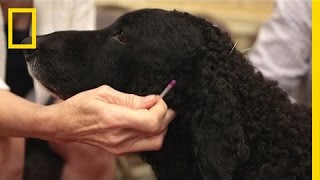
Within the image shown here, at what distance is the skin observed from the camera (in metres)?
0.98

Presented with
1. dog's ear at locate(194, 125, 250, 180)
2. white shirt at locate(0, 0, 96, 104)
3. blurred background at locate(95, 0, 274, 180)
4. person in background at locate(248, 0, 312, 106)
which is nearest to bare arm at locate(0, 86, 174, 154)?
dog's ear at locate(194, 125, 250, 180)

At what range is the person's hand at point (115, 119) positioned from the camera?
979 mm

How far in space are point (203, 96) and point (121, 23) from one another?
0.28 meters

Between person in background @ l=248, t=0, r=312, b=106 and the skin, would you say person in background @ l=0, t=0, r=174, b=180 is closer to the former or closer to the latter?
the skin

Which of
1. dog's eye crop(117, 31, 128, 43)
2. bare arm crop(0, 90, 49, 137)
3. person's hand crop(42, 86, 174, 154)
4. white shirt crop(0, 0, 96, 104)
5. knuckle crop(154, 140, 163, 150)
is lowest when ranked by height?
bare arm crop(0, 90, 49, 137)

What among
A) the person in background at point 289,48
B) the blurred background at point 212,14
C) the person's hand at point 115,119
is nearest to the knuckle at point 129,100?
the person's hand at point 115,119

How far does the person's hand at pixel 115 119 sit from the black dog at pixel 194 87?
0.24 feet

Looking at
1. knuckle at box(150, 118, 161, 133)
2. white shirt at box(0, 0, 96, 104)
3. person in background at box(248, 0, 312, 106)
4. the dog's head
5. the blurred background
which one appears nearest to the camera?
knuckle at box(150, 118, 161, 133)

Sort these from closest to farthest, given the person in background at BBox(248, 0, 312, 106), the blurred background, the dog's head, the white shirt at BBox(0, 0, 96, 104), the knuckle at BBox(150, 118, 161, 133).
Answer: the knuckle at BBox(150, 118, 161, 133) < the dog's head < the white shirt at BBox(0, 0, 96, 104) < the person in background at BBox(248, 0, 312, 106) < the blurred background

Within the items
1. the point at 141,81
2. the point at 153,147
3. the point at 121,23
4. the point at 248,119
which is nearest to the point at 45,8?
the point at 121,23

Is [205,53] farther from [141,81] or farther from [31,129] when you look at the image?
[31,129]

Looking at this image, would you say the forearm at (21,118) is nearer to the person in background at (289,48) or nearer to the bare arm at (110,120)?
the bare arm at (110,120)

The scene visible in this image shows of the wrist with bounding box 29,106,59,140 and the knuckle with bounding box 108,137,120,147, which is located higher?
the knuckle with bounding box 108,137,120,147

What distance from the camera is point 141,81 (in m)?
1.11
